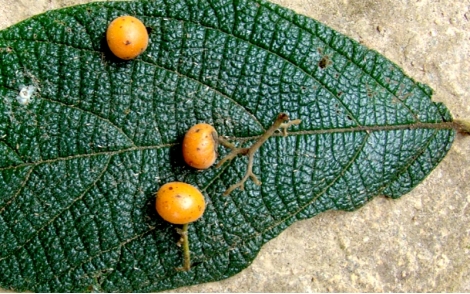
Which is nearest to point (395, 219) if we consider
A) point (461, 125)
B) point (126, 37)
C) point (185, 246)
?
point (461, 125)

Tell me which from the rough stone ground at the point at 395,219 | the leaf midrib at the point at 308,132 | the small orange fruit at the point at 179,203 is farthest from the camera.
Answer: the rough stone ground at the point at 395,219

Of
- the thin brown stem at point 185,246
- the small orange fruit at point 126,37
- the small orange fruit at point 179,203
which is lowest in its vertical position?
the thin brown stem at point 185,246

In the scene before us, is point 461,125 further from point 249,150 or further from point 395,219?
point 249,150

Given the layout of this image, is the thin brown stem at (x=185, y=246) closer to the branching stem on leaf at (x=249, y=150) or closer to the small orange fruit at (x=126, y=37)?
the branching stem on leaf at (x=249, y=150)

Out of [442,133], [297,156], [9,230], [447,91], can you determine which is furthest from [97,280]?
[447,91]

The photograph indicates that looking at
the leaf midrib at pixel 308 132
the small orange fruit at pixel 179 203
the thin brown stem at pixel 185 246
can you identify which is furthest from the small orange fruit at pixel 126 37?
the thin brown stem at pixel 185 246

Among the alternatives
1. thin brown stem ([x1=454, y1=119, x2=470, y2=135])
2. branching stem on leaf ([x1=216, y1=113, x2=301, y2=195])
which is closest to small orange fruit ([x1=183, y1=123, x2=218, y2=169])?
branching stem on leaf ([x1=216, y1=113, x2=301, y2=195])

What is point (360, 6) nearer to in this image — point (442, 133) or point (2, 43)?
point (442, 133)
